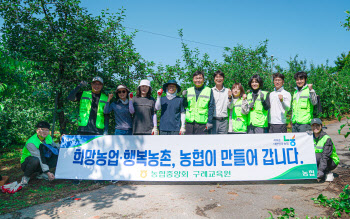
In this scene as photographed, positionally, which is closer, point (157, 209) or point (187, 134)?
point (157, 209)

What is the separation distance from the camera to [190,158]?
16.8 feet

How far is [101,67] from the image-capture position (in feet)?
19.7

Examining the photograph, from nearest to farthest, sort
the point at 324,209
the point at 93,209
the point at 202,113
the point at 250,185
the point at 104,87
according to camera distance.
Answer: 1. the point at 324,209
2. the point at 93,209
3. the point at 250,185
4. the point at 202,113
5. the point at 104,87

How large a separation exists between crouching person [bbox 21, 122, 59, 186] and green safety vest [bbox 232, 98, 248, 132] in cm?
392

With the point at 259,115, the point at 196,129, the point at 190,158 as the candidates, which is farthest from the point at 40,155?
the point at 259,115

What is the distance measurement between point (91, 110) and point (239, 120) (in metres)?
3.21

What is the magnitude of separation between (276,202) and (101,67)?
456 centimetres

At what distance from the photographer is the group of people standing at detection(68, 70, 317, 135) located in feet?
17.6

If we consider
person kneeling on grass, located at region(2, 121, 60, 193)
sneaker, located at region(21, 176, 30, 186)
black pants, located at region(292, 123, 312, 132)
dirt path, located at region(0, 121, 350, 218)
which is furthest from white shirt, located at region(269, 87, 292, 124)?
sneaker, located at region(21, 176, 30, 186)

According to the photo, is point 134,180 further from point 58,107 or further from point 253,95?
point 253,95

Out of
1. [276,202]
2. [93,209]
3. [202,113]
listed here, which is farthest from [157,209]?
[202,113]

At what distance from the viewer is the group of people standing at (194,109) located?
17.6 feet

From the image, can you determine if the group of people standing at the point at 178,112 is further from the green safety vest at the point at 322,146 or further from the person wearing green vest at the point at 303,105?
the green safety vest at the point at 322,146

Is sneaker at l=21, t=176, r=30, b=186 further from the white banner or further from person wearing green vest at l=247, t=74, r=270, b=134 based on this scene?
person wearing green vest at l=247, t=74, r=270, b=134
